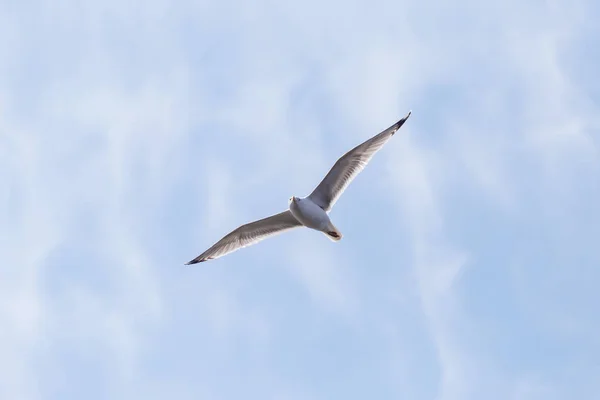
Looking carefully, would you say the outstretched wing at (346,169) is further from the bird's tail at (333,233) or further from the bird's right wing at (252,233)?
the bird's right wing at (252,233)


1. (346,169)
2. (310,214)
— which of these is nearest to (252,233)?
(310,214)

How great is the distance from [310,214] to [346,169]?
1613 millimetres

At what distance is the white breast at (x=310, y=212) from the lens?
26.5m

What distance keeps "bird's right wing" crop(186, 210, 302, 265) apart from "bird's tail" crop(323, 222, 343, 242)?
112 centimetres

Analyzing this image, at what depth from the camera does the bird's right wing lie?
27984mm

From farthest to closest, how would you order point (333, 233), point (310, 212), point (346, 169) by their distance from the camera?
point (333, 233) < point (346, 169) < point (310, 212)

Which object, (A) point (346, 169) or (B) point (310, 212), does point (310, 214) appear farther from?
(A) point (346, 169)

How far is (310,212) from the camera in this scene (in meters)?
26.5

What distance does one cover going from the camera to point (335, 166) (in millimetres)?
26781

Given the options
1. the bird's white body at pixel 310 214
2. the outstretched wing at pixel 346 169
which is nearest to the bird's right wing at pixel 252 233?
the bird's white body at pixel 310 214

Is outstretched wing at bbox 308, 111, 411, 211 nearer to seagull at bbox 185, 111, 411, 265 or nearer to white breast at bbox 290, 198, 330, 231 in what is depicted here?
seagull at bbox 185, 111, 411, 265

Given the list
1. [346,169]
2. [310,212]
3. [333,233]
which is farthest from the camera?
[333,233]

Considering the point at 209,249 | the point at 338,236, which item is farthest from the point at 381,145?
the point at 209,249

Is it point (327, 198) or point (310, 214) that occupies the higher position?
point (327, 198)
